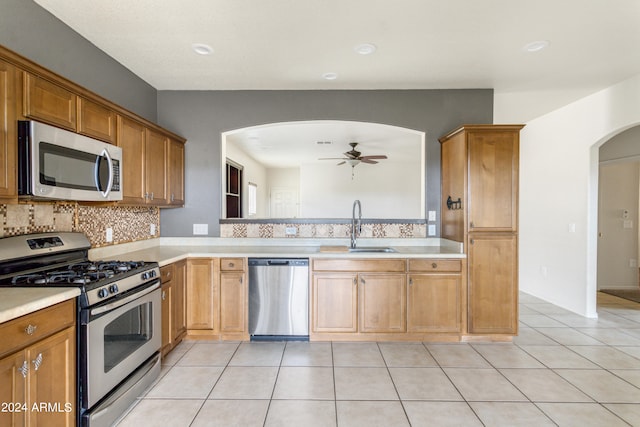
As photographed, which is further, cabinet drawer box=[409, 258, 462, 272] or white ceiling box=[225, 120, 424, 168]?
white ceiling box=[225, 120, 424, 168]

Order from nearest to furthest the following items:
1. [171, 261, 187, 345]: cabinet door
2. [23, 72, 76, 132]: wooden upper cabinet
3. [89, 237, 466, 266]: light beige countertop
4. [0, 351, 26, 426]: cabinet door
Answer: [0, 351, 26, 426]: cabinet door
[23, 72, 76, 132]: wooden upper cabinet
[171, 261, 187, 345]: cabinet door
[89, 237, 466, 266]: light beige countertop

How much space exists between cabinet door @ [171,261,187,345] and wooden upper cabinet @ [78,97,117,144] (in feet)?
3.84

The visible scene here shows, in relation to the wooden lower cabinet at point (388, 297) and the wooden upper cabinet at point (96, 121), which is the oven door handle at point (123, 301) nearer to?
the wooden upper cabinet at point (96, 121)

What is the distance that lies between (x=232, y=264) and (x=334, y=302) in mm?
1025

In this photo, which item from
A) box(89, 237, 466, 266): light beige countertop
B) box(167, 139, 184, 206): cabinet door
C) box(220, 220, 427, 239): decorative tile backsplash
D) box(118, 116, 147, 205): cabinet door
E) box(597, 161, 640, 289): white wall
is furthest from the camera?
box(597, 161, 640, 289): white wall

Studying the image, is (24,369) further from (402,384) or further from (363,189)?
(363,189)

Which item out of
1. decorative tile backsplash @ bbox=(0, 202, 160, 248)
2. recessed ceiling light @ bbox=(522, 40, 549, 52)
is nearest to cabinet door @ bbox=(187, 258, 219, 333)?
decorative tile backsplash @ bbox=(0, 202, 160, 248)

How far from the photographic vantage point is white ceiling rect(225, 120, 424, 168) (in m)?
5.50

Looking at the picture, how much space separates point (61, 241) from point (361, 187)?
23.7 feet

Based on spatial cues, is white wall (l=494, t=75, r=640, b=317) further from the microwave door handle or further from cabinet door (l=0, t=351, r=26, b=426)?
cabinet door (l=0, t=351, r=26, b=426)

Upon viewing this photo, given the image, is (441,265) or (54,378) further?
(441,265)

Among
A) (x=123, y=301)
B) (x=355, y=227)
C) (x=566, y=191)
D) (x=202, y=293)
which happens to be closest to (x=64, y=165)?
(x=123, y=301)

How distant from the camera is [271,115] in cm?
362

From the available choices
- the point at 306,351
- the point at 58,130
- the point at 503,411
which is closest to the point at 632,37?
the point at 503,411
